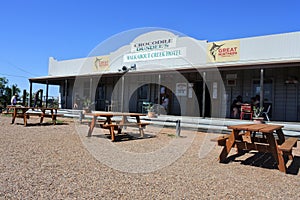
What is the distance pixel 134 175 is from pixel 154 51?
39.8 feet

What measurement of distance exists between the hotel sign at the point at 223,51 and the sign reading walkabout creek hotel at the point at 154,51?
5.01ft

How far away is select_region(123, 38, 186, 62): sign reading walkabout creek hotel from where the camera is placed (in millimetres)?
14617

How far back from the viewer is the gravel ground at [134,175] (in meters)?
3.10

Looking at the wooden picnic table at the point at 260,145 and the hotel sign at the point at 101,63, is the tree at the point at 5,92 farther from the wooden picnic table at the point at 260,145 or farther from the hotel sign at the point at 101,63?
the wooden picnic table at the point at 260,145

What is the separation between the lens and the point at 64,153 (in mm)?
5207

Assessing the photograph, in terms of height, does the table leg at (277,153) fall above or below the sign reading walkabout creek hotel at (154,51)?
below

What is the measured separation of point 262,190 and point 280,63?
671cm

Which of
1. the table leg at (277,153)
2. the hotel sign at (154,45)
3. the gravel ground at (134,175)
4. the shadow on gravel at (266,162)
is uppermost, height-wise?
the hotel sign at (154,45)

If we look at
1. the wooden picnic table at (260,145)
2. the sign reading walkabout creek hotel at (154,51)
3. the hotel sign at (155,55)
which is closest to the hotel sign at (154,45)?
the sign reading walkabout creek hotel at (154,51)

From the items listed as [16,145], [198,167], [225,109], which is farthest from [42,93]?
[198,167]

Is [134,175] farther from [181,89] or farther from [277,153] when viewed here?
[181,89]

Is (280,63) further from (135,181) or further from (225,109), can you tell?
(135,181)

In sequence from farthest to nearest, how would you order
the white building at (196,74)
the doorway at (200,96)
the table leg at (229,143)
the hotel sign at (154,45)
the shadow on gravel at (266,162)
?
1. the hotel sign at (154,45)
2. the doorway at (200,96)
3. the white building at (196,74)
4. the table leg at (229,143)
5. the shadow on gravel at (266,162)

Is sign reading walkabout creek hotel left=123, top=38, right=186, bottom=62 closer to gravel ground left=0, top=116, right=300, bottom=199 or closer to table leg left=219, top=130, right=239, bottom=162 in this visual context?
gravel ground left=0, top=116, right=300, bottom=199
